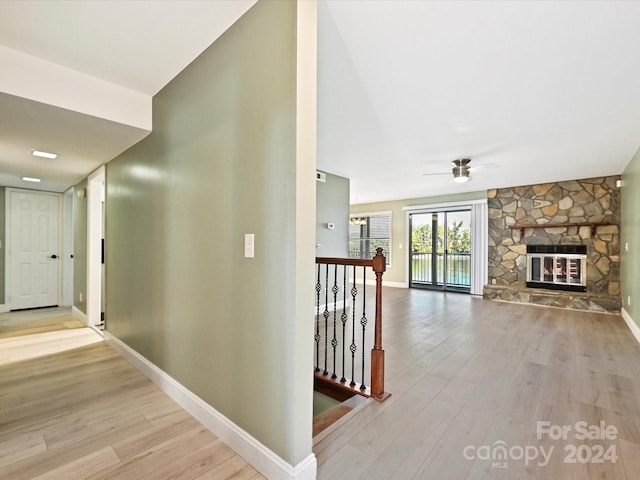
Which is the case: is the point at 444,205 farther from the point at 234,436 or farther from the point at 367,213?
the point at 234,436

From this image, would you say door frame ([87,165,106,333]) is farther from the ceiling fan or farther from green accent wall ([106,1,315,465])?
the ceiling fan

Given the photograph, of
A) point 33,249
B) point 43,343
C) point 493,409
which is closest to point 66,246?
point 33,249

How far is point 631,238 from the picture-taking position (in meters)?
4.28

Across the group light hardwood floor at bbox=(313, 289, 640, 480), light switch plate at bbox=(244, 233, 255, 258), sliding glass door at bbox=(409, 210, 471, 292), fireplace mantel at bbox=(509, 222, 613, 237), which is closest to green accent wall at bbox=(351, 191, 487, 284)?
sliding glass door at bbox=(409, 210, 471, 292)

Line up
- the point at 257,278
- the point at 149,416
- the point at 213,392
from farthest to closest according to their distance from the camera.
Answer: the point at 149,416, the point at 213,392, the point at 257,278

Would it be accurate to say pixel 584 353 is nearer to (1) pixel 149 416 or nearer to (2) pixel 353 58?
(2) pixel 353 58

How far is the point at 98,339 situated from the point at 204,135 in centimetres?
321

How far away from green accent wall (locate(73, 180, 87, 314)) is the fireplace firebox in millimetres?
7961

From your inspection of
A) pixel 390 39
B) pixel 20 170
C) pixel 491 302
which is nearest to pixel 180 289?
pixel 390 39

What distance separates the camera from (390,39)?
1.89m

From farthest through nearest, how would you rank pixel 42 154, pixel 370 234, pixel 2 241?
pixel 370 234, pixel 2 241, pixel 42 154

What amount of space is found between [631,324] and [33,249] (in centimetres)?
941

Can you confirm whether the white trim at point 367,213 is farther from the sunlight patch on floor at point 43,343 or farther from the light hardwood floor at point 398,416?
the sunlight patch on floor at point 43,343

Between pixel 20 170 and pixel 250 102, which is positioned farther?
pixel 20 170
